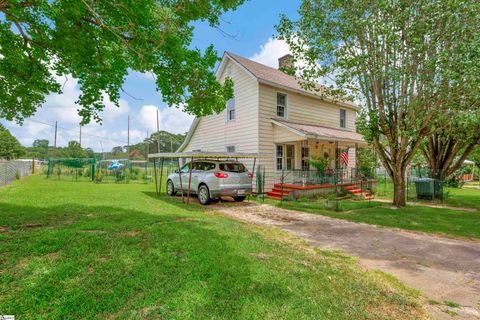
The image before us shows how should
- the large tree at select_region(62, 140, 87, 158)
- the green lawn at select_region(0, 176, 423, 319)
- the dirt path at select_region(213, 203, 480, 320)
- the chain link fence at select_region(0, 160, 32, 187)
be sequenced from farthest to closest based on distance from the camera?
the large tree at select_region(62, 140, 87, 158) → the chain link fence at select_region(0, 160, 32, 187) → the dirt path at select_region(213, 203, 480, 320) → the green lawn at select_region(0, 176, 423, 319)

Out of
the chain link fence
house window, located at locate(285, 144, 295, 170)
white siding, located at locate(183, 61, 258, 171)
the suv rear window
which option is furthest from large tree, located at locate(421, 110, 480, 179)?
the chain link fence

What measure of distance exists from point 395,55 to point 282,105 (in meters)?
6.71

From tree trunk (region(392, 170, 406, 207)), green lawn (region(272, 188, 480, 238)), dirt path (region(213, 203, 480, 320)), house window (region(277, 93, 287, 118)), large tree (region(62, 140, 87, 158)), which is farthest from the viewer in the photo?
large tree (region(62, 140, 87, 158))

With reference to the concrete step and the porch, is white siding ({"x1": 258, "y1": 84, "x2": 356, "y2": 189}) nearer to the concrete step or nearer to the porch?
the porch

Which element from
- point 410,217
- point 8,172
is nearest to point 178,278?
point 410,217

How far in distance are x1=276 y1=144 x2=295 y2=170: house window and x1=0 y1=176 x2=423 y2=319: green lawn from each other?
9.14 metres

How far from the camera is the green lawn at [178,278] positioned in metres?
2.82

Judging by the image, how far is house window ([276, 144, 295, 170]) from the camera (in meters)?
14.7

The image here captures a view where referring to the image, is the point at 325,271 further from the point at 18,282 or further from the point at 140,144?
the point at 140,144

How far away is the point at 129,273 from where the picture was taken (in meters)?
3.61

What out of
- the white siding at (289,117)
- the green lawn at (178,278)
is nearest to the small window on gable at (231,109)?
the white siding at (289,117)

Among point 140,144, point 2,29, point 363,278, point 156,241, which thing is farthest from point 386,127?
point 140,144

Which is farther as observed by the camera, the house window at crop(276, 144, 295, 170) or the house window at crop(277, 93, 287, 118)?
the house window at crop(277, 93, 287, 118)

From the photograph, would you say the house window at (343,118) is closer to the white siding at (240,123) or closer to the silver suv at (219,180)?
the white siding at (240,123)
